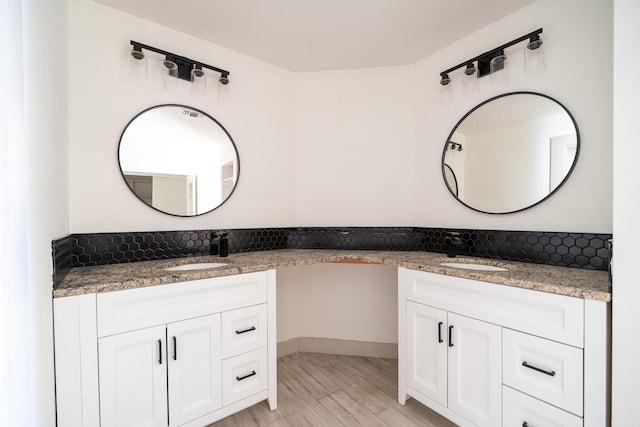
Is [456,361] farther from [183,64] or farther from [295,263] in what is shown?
[183,64]

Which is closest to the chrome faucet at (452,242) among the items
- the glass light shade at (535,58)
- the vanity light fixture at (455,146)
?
the vanity light fixture at (455,146)

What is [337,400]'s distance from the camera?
182cm

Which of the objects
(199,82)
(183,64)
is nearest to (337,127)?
(199,82)

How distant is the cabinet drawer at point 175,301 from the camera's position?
1.22m

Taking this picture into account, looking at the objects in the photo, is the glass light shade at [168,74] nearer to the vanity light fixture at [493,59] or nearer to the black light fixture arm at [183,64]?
the black light fixture arm at [183,64]

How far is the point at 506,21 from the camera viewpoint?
1.84 meters

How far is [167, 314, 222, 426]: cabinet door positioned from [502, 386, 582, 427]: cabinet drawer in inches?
56.8

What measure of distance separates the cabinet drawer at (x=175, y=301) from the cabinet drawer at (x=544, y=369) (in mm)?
1300

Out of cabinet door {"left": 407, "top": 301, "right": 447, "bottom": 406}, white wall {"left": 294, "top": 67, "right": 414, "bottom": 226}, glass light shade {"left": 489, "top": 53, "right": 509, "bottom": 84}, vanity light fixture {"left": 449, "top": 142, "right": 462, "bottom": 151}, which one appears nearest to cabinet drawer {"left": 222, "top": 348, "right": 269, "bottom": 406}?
cabinet door {"left": 407, "top": 301, "right": 447, "bottom": 406}

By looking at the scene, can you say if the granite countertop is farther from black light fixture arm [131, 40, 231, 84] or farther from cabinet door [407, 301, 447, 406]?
black light fixture arm [131, 40, 231, 84]

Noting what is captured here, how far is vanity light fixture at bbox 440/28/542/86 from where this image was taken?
1657mm

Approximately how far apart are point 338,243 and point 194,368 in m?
1.38

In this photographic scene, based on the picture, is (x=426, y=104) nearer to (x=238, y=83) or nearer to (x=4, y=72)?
(x=238, y=83)

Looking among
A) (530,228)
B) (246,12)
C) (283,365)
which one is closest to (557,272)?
(530,228)
